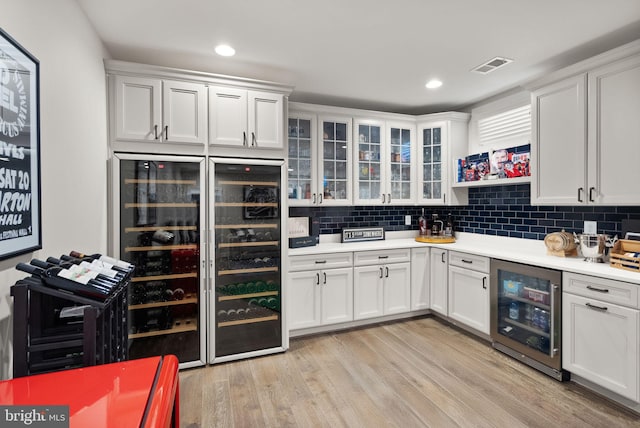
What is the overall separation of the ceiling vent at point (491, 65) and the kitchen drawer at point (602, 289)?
1.85 m

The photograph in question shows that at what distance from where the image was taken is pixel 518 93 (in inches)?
137

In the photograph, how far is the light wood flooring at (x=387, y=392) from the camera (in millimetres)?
2168

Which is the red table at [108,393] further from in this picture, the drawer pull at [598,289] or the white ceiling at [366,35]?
the drawer pull at [598,289]

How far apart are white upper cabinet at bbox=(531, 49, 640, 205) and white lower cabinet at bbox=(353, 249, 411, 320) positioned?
60.3 inches

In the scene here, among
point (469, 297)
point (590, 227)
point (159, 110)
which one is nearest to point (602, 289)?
point (590, 227)

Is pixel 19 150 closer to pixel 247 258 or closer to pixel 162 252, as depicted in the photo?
pixel 162 252

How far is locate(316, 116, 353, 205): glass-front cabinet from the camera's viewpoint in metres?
3.84

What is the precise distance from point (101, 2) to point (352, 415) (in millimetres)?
3083

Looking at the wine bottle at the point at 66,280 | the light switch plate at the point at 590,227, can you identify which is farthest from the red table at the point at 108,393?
the light switch plate at the point at 590,227

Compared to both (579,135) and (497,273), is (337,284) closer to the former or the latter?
(497,273)

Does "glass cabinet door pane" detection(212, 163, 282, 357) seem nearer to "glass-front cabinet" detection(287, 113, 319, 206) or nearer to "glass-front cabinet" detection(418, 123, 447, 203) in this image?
"glass-front cabinet" detection(287, 113, 319, 206)

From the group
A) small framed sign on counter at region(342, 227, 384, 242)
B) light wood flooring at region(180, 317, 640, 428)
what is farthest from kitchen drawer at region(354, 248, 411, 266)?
light wood flooring at region(180, 317, 640, 428)

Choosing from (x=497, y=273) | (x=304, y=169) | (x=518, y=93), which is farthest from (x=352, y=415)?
(x=518, y=93)

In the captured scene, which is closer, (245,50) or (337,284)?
(245,50)
